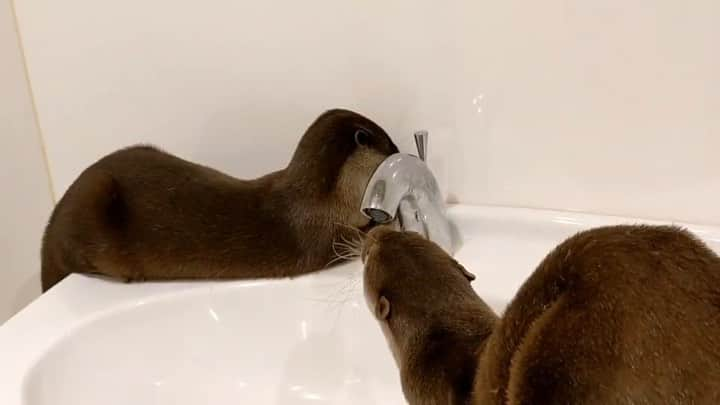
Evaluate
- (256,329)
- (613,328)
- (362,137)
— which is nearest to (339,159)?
(362,137)

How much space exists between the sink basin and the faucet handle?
10 centimetres

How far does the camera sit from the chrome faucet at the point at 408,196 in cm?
66

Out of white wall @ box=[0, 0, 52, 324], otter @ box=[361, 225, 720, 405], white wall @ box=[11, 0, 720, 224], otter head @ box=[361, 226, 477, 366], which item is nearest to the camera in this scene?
otter @ box=[361, 225, 720, 405]

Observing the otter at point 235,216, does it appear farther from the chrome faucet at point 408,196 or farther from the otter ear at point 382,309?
the otter ear at point 382,309

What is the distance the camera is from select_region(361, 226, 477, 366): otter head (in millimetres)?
533

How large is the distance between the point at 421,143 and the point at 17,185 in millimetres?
523

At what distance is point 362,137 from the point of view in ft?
2.30

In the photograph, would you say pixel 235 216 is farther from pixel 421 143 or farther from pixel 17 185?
pixel 17 185

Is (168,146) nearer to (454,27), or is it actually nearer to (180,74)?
(180,74)

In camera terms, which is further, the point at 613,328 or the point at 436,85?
the point at 436,85

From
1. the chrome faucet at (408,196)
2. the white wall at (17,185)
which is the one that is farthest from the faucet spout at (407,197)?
the white wall at (17,185)

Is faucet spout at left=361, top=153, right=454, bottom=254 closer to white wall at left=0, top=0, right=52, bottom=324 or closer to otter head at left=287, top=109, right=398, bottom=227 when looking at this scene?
otter head at left=287, top=109, right=398, bottom=227

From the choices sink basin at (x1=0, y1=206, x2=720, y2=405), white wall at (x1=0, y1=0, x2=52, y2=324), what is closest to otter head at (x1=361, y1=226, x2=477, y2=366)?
sink basin at (x1=0, y1=206, x2=720, y2=405)

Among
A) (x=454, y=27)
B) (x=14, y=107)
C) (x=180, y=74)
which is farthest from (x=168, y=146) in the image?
(x=454, y=27)
